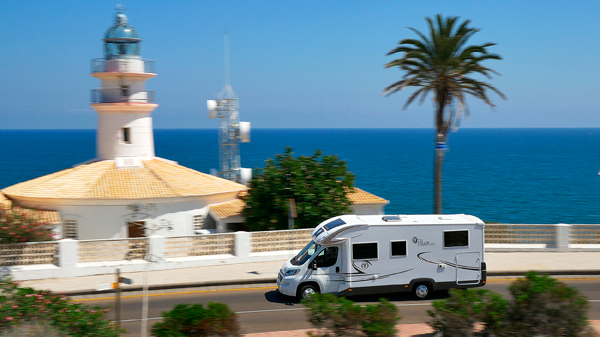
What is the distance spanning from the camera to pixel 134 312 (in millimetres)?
14297

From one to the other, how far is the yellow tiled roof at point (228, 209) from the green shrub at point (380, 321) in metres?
15.8

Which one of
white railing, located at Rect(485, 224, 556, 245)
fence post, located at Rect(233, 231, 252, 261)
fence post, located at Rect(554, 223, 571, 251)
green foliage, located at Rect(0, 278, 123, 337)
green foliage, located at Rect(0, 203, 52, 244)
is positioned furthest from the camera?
white railing, located at Rect(485, 224, 556, 245)

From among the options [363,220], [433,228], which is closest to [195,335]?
[363,220]

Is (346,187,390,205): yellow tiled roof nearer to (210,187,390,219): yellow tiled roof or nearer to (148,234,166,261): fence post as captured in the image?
(210,187,390,219): yellow tiled roof

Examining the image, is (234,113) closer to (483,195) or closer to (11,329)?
(11,329)

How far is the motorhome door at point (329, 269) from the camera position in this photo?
1465cm

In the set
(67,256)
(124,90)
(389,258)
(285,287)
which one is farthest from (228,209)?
(389,258)

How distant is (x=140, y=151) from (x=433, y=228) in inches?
749

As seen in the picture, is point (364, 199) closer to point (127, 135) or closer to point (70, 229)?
point (127, 135)

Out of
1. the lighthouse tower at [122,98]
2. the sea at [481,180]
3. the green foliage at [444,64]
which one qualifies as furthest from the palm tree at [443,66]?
the sea at [481,180]

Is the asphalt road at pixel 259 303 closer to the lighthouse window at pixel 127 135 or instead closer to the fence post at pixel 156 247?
the fence post at pixel 156 247

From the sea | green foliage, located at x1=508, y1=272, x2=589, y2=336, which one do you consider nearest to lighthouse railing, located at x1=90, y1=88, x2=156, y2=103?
green foliage, located at x1=508, y1=272, x2=589, y2=336

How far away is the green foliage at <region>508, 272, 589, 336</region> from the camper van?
4.77 metres

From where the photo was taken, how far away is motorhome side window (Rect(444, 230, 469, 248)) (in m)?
14.9
